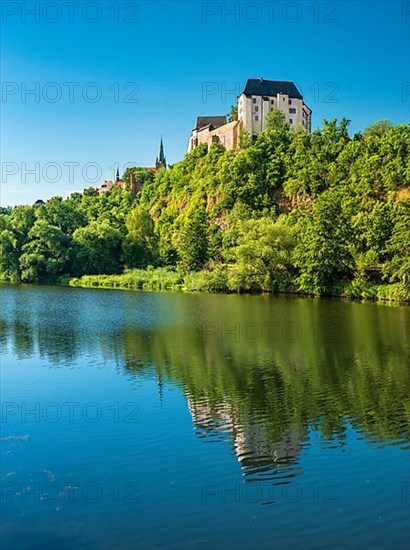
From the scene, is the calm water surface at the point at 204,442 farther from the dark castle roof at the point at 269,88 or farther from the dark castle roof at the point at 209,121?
the dark castle roof at the point at 209,121

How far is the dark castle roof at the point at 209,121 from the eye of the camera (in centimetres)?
10525

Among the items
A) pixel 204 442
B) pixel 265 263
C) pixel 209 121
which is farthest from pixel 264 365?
pixel 209 121

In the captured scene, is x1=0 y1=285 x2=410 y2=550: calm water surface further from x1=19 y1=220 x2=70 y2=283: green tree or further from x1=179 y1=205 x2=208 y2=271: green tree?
x1=19 y1=220 x2=70 y2=283: green tree

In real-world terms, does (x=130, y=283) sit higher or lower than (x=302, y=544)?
higher

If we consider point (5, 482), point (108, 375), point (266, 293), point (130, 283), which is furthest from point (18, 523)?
point (130, 283)

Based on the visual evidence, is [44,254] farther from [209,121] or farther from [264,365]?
[264,365]

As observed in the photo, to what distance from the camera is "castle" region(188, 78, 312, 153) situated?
296ft

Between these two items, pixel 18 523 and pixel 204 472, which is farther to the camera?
pixel 204 472

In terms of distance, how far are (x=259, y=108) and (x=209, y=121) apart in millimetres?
17687

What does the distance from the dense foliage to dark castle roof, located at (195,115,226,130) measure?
10752mm

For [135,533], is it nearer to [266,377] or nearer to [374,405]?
[374,405]

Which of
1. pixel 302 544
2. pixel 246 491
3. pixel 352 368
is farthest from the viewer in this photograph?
pixel 352 368

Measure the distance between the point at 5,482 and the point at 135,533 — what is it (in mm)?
3399

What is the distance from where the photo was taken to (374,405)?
16.4 metres
